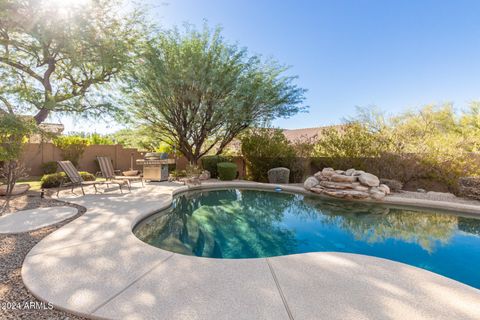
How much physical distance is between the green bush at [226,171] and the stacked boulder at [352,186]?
4.57 meters

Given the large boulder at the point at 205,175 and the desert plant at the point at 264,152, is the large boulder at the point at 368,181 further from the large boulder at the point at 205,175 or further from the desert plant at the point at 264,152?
the large boulder at the point at 205,175

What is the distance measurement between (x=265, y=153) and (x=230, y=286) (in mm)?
10656

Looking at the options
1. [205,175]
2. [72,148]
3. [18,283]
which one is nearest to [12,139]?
[18,283]

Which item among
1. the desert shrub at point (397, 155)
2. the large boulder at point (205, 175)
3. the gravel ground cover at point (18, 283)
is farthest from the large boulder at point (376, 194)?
the gravel ground cover at point (18, 283)

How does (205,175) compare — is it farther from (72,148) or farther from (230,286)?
(230,286)

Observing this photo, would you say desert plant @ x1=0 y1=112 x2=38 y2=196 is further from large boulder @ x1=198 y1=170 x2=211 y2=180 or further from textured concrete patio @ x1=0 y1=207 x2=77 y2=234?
large boulder @ x1=198 y1=170 x2=211 y2=180

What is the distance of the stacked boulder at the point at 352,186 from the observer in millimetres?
8318

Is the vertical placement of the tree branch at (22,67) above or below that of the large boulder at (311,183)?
above

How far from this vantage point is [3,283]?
242 centimetres

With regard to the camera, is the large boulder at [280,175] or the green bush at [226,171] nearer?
the large boulder at [280,175]

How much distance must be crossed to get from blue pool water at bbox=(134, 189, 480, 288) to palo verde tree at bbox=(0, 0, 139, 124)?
650cm

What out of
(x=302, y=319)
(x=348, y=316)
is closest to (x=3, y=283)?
(x=302, y=319)

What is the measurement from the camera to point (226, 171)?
12.4 metres

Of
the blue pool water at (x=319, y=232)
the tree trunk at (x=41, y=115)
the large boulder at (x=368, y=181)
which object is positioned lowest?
the blue pool water at (x=319, y=232)
